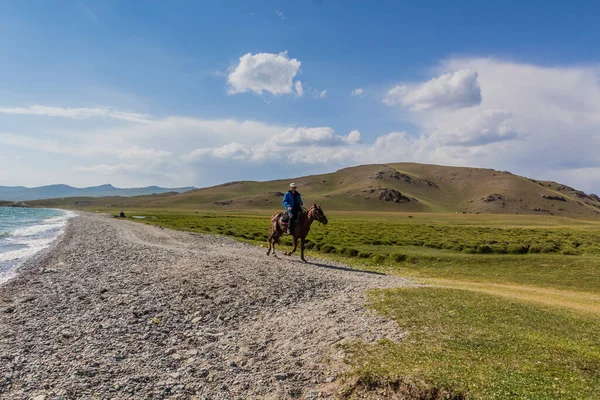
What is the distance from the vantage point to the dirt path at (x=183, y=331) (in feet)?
33.8

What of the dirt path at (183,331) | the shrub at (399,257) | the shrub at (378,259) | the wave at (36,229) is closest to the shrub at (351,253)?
the shrub at (378,259)

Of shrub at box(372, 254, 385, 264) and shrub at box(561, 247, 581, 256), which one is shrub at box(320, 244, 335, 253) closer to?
shrub at box(372, 254, 385, 264)

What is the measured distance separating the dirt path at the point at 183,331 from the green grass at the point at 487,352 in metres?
1.18

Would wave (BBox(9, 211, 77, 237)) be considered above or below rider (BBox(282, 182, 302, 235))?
below

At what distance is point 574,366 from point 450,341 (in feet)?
10.2

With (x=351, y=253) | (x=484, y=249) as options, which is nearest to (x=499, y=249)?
(x=484, y=249)

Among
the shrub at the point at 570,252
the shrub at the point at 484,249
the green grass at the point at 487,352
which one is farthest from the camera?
the shrub at the point at 484,249

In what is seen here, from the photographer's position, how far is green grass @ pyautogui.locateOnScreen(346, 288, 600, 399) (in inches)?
355

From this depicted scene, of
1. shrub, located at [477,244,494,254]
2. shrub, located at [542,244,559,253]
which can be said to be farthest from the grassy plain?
shrub, located at [542,244,559,253]

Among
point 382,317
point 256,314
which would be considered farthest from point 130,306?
point 382,317

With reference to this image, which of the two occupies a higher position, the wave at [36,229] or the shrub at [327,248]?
the shrub at [327,248]

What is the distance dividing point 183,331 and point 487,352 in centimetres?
1021

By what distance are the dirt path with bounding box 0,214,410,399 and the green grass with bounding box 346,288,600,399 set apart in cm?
118

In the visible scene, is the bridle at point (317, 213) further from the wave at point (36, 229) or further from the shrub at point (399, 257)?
the wave at point (36, 229)
